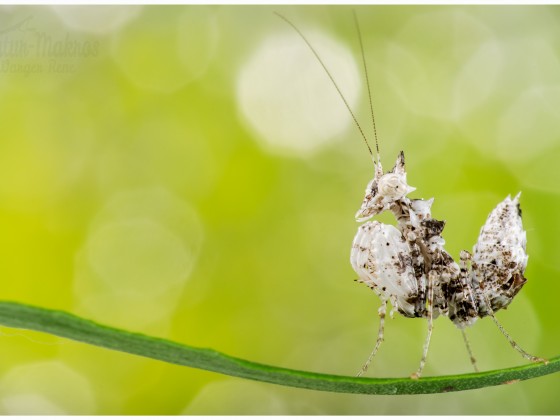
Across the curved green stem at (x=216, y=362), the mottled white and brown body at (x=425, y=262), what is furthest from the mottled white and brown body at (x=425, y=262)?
the curved green stem at (x=216, y=362)

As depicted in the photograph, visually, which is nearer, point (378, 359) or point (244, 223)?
point (244, 223)

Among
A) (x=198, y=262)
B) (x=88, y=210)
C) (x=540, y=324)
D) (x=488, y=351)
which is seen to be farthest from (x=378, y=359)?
(x=88, y=210)

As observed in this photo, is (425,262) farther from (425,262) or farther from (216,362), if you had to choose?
(216,362)

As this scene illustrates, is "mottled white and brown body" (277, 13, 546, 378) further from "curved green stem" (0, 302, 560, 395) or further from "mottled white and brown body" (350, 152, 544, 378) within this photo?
"curved green stem" (0, 302, 560, 395)

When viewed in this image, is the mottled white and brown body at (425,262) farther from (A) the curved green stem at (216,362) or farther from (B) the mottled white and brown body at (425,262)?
(A) the curved green stem at (216,362)

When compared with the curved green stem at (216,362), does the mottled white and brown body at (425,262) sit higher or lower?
higher

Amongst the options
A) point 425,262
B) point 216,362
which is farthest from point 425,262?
point 216,362

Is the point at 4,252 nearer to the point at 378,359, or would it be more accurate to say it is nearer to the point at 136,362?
the point at 136,362
